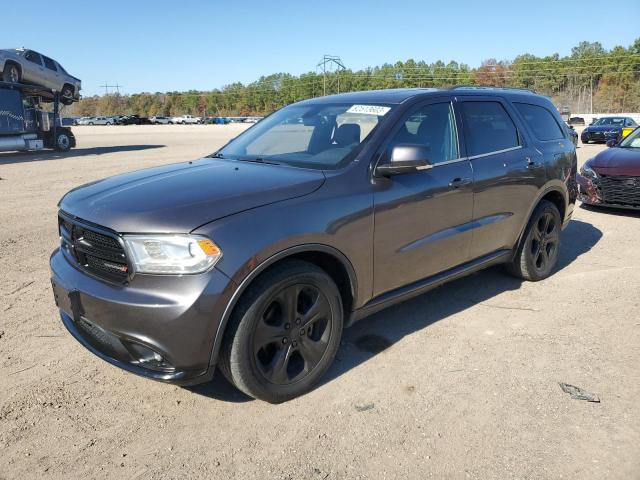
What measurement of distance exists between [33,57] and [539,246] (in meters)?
22.7

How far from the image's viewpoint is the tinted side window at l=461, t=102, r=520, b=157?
4.23 metres

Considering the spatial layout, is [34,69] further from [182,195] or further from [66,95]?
[182,195]

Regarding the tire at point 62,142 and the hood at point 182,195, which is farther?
the tire at point 62,142

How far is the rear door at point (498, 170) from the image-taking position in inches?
166

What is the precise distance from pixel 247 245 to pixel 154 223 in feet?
1.58

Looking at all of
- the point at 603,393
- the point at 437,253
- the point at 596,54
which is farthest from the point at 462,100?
the point at 596,54

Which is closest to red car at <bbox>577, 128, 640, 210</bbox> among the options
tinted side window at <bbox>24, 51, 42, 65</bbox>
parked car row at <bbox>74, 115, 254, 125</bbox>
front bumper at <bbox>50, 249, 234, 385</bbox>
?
front bumper at <bbox>50, 249, 234, 385</bbox>

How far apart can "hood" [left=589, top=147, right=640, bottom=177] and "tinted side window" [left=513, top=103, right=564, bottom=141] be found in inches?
128

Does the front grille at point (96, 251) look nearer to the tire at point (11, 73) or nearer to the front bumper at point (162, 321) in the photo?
A: the front bumper at point (162, 321)

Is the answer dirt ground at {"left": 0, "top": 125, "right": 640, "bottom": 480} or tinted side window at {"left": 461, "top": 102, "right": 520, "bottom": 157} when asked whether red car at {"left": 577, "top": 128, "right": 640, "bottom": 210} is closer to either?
dirt ground at {"left": 0, "top": 125, "right": 640, "bottom": 480}

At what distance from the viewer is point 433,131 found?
13.0 ft

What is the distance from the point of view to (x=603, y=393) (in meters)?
3.16

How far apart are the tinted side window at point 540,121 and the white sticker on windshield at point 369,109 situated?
1858 mm

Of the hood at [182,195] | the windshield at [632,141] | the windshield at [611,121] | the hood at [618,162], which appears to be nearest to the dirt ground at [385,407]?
the hood at [182,195]
